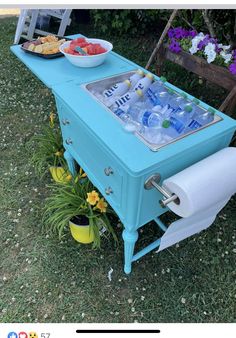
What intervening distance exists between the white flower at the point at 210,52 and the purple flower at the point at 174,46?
11.8 inches

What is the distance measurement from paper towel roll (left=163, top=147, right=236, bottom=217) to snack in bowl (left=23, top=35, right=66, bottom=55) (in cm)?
120

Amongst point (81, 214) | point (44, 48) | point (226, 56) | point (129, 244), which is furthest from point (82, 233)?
point (226, 56)

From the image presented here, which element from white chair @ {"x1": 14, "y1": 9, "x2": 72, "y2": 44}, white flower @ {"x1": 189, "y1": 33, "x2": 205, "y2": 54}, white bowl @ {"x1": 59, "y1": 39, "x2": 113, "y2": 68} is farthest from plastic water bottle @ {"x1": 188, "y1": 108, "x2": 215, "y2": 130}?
white chair @ {"x1": 14, "y1": 9, "x2": 72, "y2": 44}

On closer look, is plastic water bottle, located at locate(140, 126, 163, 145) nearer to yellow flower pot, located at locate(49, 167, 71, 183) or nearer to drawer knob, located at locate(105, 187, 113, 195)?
drawer knob, located at locate(105, 187, 113, 195)

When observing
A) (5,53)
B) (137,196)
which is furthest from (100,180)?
(5,53)

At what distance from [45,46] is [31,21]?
2432 millimetres

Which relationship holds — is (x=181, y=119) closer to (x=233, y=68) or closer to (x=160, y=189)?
(x=160, y=189)

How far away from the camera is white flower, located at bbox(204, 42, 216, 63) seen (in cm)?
217

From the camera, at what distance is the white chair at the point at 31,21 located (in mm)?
3775

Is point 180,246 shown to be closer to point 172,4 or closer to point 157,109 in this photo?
point 157,109

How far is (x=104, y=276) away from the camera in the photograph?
5.90 ft

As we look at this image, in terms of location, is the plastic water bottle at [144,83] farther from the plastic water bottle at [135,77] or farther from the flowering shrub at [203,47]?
the flowering shrub at [203,47]
